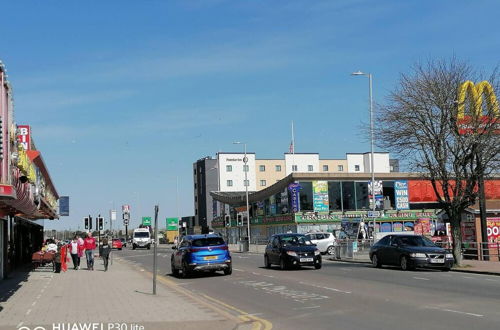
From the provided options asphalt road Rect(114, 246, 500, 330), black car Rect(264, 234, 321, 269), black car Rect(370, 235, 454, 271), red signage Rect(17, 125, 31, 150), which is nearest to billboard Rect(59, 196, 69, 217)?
red signage Rect(17, 125, 31, 150)

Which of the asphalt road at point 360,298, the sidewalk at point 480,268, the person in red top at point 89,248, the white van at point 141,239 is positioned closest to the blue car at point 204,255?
the asphalt road at point 360,298

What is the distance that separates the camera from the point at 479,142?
82.9 feet

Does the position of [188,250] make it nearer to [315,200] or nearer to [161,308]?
[161,308]

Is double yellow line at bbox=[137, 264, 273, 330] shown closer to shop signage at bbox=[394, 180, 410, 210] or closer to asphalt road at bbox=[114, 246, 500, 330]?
asphalt road at bbox=[114, 246, 500, 330]

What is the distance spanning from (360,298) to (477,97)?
559 inches

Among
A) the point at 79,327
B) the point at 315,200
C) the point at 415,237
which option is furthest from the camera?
the point at 315,200

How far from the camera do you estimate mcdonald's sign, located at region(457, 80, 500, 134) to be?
25750 millimetres

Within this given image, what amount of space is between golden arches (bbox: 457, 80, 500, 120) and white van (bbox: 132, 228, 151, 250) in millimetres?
54008

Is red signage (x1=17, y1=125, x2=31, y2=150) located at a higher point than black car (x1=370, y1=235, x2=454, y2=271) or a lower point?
higher

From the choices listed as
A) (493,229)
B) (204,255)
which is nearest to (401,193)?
(493,229)

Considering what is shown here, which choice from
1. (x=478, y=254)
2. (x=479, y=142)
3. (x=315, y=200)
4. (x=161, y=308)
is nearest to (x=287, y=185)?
(x=315, y=200)

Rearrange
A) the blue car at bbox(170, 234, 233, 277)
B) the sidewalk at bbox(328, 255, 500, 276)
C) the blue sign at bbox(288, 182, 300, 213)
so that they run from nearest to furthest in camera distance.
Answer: the sidewalk at bbox(328, 255, 500, 276) → the blue car at bbox(170, 234, 233, 277) → the blue sign at bbox(288, 182, 300, 213)

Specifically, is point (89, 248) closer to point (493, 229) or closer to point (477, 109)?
point (477, 109)

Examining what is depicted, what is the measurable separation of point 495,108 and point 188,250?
13.9 meters
